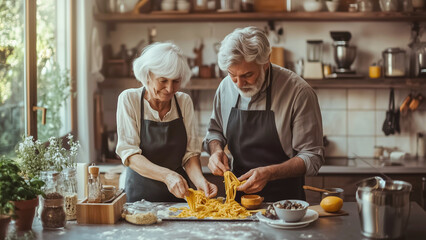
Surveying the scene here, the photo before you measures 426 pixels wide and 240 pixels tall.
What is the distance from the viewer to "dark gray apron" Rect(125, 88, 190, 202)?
3074mm

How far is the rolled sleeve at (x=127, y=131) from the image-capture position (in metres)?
2.97

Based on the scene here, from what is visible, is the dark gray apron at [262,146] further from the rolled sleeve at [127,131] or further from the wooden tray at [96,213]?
the wooden tray at [96,213]

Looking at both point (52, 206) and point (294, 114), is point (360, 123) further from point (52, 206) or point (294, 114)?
point (52, 206)

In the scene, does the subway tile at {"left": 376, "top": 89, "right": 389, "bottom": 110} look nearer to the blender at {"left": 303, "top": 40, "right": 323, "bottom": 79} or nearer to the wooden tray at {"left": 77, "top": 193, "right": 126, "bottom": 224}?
the blender at {"left": 303, "top": 40, "right": 323, "bottom": 79}

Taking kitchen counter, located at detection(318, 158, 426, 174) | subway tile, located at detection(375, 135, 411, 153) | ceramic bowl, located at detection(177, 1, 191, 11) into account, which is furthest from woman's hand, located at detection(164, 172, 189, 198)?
subway tile, located at detection(375, 135, 411, 153)

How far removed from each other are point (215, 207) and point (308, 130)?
28.1 inches

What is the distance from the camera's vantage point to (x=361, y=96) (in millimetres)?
5387

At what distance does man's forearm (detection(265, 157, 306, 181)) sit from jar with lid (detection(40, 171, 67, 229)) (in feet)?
3.51

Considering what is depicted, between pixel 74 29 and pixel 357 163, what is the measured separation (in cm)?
279

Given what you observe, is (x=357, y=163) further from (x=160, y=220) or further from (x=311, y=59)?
(x=160, y=220)

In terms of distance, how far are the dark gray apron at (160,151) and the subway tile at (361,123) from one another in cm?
272

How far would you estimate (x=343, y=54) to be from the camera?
5094 mm

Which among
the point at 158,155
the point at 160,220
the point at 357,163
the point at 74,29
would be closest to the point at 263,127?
the point at 158,155

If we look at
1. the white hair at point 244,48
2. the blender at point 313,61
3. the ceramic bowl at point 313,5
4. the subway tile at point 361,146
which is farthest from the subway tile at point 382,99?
the white hair at point 244,48
